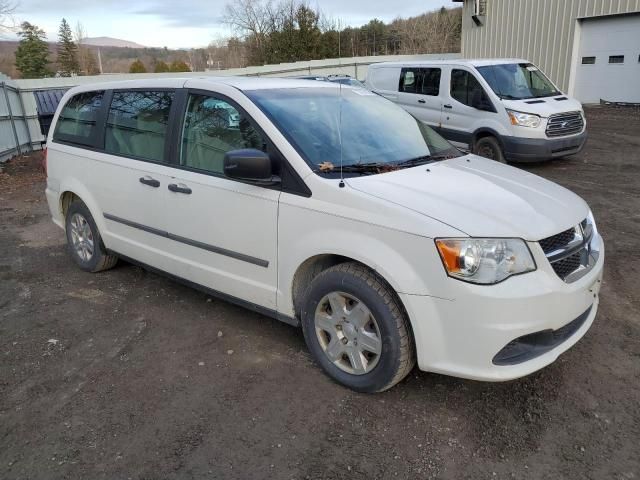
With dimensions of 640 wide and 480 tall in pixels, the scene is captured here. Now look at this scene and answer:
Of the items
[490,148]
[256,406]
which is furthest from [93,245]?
[490,148]

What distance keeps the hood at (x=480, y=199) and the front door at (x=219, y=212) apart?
0.71 m

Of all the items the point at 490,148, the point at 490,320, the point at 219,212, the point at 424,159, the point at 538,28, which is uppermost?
the point at 538,28

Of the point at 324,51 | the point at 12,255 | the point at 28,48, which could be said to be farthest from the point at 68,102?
the point at 28,48

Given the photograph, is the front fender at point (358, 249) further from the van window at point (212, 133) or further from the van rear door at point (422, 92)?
the van rear door at point (422, 92)

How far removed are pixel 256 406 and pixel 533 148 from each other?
7645mm

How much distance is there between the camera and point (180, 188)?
3.79 meters

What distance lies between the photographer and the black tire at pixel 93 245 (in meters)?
4.94

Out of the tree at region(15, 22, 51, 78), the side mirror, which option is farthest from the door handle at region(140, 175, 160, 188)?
the tree at region(15, 22, 51, 78)

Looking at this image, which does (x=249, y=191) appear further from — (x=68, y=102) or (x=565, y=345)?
(x=68, y=102)

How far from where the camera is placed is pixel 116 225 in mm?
4570

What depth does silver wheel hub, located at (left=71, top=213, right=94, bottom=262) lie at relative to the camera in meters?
5.06

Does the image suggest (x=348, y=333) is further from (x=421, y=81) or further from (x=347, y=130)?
(x=421, y=81)

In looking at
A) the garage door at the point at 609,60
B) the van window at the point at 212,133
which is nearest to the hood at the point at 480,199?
the van window at the point at 212,133

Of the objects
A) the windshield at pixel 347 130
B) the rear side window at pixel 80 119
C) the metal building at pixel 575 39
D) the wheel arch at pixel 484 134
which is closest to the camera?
the windshield at pixel 347 130
